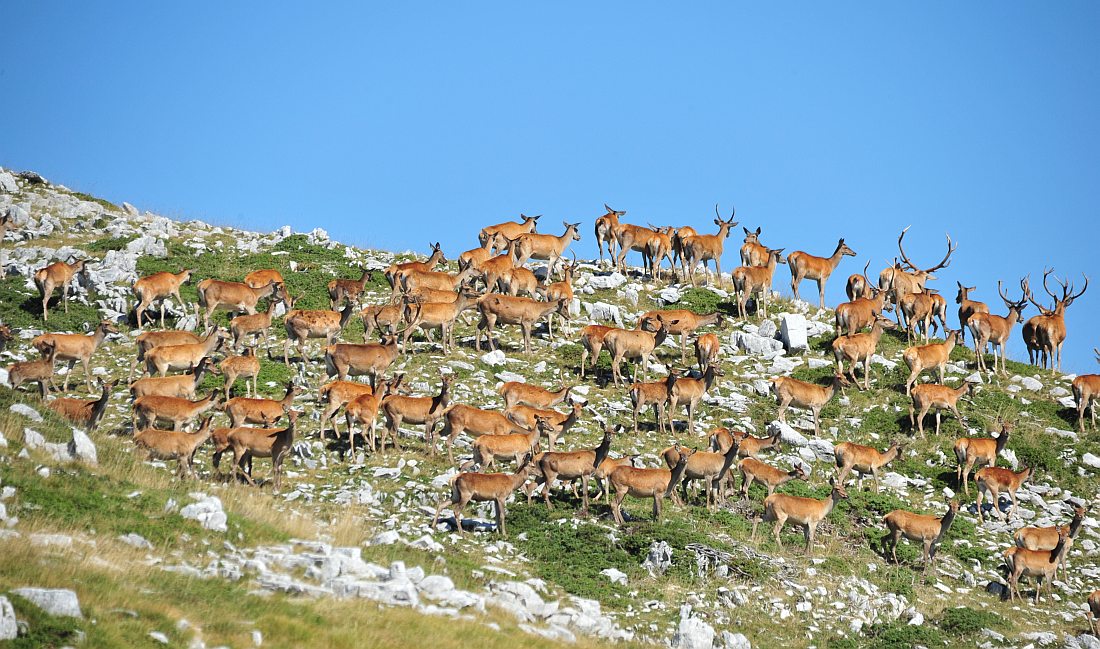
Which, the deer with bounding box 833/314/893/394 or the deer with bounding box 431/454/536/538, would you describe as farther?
the deer with bounding box 833/314/893/394

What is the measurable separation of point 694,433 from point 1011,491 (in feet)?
21.3

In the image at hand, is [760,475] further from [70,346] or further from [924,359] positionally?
[70,346]

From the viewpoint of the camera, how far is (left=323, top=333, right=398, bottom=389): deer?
24.2 metres

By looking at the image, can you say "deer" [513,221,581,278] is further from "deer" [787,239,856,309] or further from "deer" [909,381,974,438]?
"deer" [909,381,974,438]

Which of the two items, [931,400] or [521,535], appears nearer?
[521,535]

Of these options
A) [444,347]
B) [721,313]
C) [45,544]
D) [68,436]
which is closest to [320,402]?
[444,347]

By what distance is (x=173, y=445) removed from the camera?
1911 cm

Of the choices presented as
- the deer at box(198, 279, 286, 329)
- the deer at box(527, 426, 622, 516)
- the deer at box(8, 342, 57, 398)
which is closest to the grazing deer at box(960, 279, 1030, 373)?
the deer at box(527, 426, 622, 516)

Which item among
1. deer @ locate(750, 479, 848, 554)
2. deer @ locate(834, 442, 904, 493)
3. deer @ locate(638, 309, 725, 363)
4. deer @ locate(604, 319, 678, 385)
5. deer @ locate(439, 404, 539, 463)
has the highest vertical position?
deer @ locate(638, 309, 725, 363)

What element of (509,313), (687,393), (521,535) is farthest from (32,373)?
(687,393)

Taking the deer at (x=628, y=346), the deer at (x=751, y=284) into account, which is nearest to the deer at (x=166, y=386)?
the deer at (x=628, y=346)

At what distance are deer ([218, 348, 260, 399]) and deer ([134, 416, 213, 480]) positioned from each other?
13.6ft

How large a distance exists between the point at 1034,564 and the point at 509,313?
13.3m

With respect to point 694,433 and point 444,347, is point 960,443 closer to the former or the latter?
point 694,433
